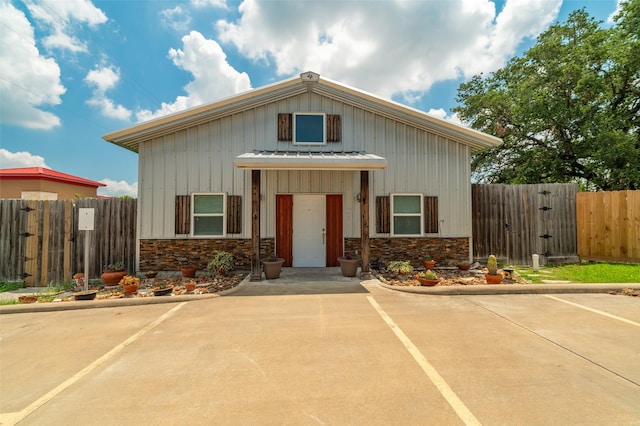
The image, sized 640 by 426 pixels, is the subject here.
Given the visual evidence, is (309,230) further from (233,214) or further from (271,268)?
(233,214)

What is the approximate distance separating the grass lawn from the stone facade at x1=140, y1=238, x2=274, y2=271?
7715 millimetres

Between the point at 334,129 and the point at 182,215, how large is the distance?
523 centimetres

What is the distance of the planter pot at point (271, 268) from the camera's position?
6995 mm

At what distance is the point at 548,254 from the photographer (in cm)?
866

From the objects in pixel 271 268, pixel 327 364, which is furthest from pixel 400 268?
pixel 327 364

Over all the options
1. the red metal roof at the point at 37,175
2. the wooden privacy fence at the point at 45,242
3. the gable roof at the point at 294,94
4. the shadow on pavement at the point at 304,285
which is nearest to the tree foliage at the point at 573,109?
the gable roof at the point at 294,94

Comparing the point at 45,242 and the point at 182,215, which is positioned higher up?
the point at 182,215

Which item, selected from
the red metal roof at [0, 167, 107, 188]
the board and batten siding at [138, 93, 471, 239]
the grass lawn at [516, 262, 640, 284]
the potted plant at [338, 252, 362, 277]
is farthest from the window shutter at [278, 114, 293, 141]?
the red metal roof at [0, 167, 107, 188]

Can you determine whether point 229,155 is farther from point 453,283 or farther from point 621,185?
point 621,185

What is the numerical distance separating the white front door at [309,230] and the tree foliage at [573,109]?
12.2 metres

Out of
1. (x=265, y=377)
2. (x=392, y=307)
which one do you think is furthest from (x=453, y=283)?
(x=265, y=377)

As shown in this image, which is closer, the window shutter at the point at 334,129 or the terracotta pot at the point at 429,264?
the terracotta pot at the point at 429,264

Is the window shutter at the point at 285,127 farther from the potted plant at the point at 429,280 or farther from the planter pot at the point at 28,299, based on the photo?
→ the planter pot at the point at 28,299

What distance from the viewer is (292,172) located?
8.24 metres
